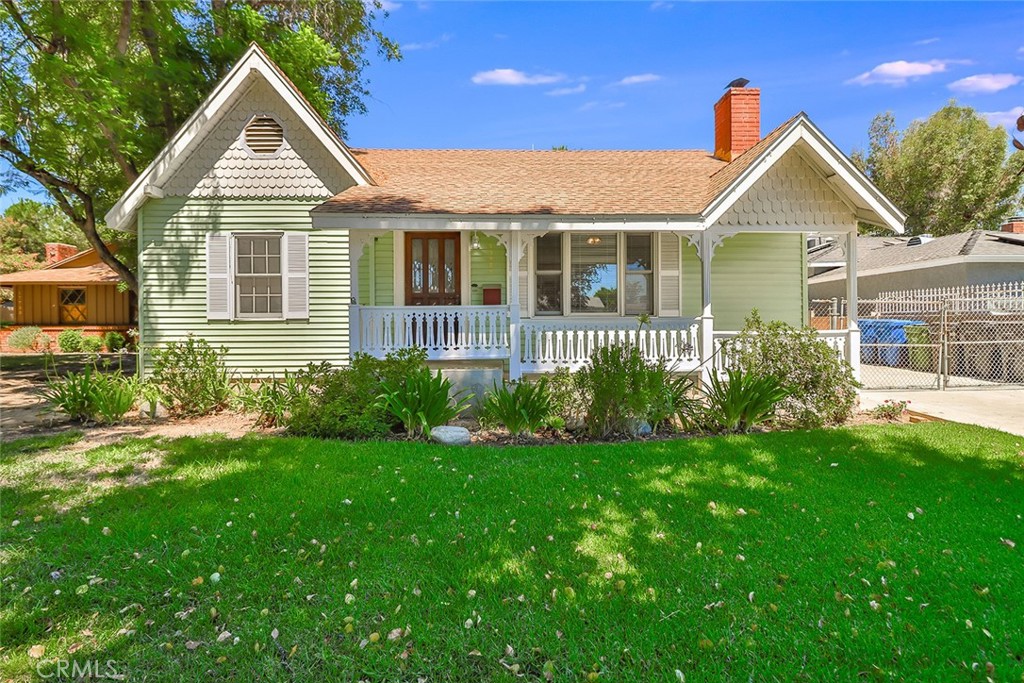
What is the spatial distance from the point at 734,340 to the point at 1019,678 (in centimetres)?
637

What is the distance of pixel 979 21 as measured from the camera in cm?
1206

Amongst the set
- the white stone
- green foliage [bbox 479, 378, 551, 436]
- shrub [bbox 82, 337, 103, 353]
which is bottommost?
the white stone

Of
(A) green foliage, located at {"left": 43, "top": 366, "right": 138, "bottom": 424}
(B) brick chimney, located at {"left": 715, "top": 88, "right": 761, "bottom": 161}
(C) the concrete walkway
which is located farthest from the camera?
(B) brick chimney, located at {"left": 715, "top": 88, "right": 761, "bottom": 161}

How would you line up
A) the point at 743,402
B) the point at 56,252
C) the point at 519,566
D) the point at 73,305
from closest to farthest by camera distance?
1. the point at 519,566
2. the point at 743,402
3. the point at 73,305
4. the point at 56,252

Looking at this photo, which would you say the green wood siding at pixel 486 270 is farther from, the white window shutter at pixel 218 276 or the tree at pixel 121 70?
the tree at pixel 121 70

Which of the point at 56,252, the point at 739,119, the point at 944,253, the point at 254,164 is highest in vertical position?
the point at 56,252

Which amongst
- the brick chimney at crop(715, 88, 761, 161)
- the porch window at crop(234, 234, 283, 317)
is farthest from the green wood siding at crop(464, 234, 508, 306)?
the brick chimney at crop(715, 88, 761, 161)

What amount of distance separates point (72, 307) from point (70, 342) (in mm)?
4469

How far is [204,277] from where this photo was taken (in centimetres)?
1110

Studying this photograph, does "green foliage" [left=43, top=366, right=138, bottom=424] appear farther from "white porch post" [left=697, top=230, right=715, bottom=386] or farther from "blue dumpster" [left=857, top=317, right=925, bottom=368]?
"blue dumpster" [left=857, top=317, right=925, bottom=368]

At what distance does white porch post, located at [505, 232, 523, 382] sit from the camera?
9.66 m

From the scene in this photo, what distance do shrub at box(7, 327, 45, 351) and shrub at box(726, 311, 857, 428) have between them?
29.1 metres

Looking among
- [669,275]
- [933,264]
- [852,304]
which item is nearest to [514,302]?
[669,275]

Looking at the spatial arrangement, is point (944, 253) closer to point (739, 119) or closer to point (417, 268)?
point (739, 119)
